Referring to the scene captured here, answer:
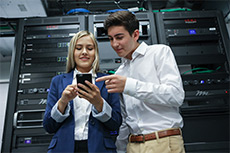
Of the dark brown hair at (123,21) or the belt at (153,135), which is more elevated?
the dark brown hair at (123,21)

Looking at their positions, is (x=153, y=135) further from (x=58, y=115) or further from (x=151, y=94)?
(x=58, y=115)

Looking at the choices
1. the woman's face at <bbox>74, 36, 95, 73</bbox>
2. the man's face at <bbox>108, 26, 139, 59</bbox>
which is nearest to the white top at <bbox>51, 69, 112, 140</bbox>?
the woman's face at <bbox>74, 36, 95, 73</bbox>

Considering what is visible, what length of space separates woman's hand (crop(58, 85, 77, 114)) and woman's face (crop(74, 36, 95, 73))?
0.85 ft

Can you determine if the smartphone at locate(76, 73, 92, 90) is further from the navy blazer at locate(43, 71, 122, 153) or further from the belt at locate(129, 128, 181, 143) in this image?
the belt at locate(129, 128, 181, 143)

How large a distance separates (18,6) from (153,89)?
211cm

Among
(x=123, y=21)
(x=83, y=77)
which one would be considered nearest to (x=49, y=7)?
(x=123, y=21)

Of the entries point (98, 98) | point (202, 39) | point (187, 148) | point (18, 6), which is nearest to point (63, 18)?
point (18, 6)

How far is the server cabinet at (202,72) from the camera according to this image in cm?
163

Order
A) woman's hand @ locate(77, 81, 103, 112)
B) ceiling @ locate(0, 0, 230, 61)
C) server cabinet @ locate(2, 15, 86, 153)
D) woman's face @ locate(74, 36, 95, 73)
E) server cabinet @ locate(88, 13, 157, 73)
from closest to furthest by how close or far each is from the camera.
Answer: woman's hand @ locate(77, 81, 103, 112)
woman's face @ locate(74, 36, 95, 73)
server cabinet @ locate(2, 15, 86, 153)
server cabinet @ locate(88, 13, 157, 73)
ceiling @ locate(0, 0, 230, 61)

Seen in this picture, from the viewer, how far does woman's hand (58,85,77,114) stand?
2.67 feet

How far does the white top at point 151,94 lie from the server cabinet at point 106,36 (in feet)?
2.30

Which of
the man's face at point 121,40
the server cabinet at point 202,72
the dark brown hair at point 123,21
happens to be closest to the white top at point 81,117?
the man's face at point 121,40

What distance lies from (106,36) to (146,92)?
4.05ft

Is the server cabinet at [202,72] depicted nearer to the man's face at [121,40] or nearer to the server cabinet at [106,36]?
the server cabinet at [106,36]
